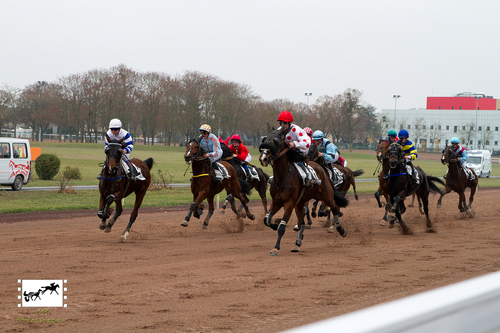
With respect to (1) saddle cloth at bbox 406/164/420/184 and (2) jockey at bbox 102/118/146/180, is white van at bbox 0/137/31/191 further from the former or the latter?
(1) saddle cloth at bbox 406/164/420/184

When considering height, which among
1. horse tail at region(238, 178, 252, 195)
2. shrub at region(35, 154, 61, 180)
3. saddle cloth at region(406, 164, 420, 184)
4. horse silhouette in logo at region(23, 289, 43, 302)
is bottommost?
shrub at region(35, 154, 61, 180)

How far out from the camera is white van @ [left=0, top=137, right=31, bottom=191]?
20594mm

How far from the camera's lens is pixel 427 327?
185cm

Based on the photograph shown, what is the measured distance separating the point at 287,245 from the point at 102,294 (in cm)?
459

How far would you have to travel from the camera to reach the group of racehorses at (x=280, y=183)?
28.6ft

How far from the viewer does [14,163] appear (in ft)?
68.5

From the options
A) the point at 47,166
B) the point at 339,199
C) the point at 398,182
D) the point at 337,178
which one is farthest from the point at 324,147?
the point at 47,166

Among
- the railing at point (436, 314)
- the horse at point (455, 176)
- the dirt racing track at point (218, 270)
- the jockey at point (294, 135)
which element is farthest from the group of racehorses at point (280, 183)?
the railing at point (436, 314)

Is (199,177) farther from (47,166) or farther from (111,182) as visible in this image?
(47,166)

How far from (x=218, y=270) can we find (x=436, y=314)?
561 centimetres

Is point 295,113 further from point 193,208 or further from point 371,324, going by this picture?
point 371,324

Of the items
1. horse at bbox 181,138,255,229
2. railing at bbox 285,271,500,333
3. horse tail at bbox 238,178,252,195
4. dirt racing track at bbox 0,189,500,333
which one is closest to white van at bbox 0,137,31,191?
dirt racing track at bbox 0,189,500,333

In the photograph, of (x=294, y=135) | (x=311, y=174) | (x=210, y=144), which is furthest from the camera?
(x=210, y=144)

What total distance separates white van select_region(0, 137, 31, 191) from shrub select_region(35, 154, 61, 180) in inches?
181
